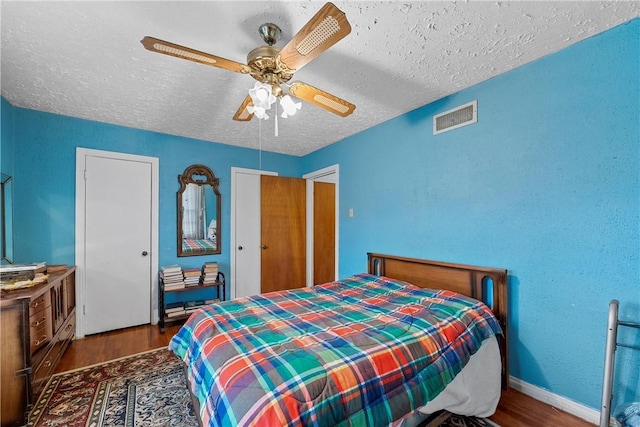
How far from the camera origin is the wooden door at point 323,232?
444cm

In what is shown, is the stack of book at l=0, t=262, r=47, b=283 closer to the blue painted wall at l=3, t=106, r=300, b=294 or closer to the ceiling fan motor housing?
the blue painted wall at l=3, t=106, r=300, b=294

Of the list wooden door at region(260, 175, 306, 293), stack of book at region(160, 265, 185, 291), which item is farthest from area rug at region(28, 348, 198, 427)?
wooden door at region(260, 175, 306, 293)

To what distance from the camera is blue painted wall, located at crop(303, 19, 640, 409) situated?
→ 1.52m

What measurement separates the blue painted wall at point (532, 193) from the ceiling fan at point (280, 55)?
1.21m

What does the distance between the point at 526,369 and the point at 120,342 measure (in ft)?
12.2

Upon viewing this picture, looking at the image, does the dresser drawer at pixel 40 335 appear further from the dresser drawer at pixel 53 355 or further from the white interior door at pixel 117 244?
the white interior door at pixel 117 244

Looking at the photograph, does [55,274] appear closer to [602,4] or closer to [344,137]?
[344,137]

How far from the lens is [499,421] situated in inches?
64.2

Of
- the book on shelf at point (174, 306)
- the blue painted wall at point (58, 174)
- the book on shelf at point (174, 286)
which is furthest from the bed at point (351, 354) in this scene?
the blue painted wall at point (58, 174)

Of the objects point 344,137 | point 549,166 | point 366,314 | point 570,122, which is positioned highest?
point 344,137

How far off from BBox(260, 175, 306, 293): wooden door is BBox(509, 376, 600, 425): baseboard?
2.96 meters

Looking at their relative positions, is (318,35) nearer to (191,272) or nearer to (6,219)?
(191,272)

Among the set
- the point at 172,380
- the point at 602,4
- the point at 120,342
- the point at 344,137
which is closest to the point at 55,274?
the point at 120,342

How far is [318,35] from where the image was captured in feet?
3.66
